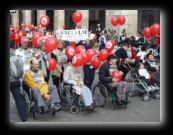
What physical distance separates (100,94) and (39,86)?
1.85 meters

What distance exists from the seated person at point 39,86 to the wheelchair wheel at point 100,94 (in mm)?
1288

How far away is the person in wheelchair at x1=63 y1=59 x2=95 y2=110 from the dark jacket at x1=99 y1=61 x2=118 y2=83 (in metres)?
0.50

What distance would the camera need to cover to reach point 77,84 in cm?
752

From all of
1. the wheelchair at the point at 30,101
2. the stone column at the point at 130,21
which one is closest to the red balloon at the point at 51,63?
the wheelchair at the point at 30,101

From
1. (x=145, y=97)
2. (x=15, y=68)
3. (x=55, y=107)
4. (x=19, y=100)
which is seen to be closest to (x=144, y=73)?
(x=145, y=97)

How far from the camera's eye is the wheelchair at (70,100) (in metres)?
7.43

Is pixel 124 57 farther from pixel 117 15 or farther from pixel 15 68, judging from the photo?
pixel 117 15

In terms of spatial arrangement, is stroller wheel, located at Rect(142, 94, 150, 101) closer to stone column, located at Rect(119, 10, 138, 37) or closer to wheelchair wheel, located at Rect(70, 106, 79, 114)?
wheelchair wheel, located at Rect(70, 106, 79, 114)

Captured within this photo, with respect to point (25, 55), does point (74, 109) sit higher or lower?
lower

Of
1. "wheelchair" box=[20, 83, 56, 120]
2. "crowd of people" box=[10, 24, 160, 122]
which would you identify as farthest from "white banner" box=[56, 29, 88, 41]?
"wheelchair" box=[20, 83, 56, 120]

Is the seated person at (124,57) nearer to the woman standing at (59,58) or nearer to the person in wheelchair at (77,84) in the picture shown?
the woman standing at (59,58)

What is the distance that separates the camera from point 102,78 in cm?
779
